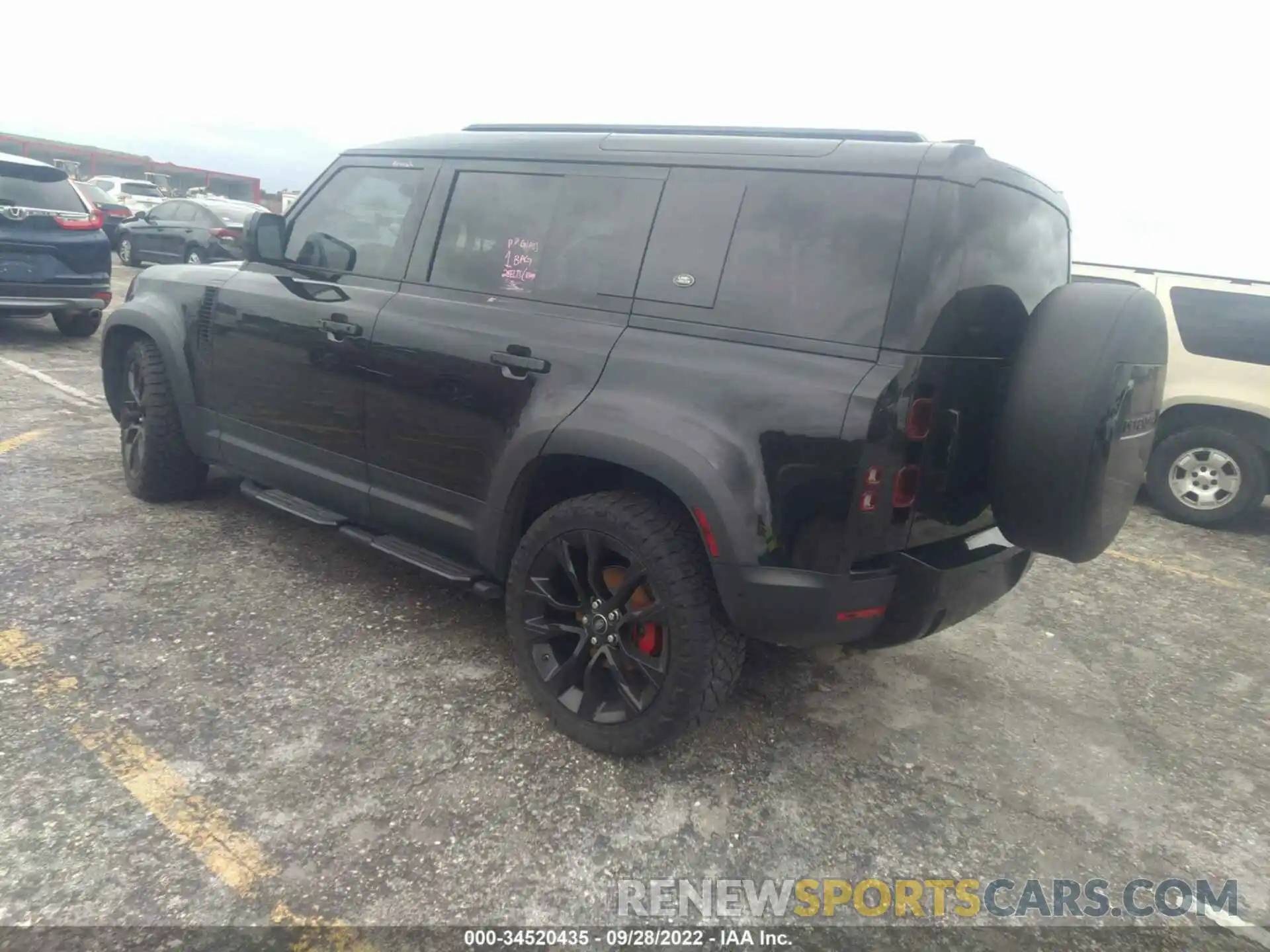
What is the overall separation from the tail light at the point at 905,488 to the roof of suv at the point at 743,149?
2.71ft

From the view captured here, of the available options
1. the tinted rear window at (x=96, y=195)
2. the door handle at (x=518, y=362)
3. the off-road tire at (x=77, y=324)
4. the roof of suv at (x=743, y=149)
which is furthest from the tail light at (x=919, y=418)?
the tinted rear window at (x=96, y=195)

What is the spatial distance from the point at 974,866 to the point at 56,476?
16.9 feet

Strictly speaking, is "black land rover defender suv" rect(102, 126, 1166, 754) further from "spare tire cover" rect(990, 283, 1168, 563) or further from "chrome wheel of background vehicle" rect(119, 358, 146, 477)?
"chrome wheel of background vehicle" rect(119, 358, 146, 477)

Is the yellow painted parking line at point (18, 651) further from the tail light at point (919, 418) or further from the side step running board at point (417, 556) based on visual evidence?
the tail light at point (919, 418)

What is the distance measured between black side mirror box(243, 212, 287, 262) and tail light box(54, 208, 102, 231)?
20.0 ft

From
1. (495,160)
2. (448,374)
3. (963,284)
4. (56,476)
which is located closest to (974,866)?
(963,284)

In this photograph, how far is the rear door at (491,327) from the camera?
2918 millimetres

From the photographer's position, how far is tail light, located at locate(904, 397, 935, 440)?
94.0 inches

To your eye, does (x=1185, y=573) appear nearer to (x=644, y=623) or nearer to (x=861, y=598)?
(x=861, y=598)

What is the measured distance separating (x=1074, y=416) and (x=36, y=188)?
963 centimetres

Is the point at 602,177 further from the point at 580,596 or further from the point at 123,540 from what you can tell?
the point at 123,540

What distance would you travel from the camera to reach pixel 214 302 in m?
4.16

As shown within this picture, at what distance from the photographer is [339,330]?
3.53 meters

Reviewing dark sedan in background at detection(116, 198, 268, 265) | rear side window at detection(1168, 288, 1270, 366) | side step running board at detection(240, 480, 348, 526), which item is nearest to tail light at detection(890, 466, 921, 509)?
side step running board at detection(240, 480, 348, 526)
